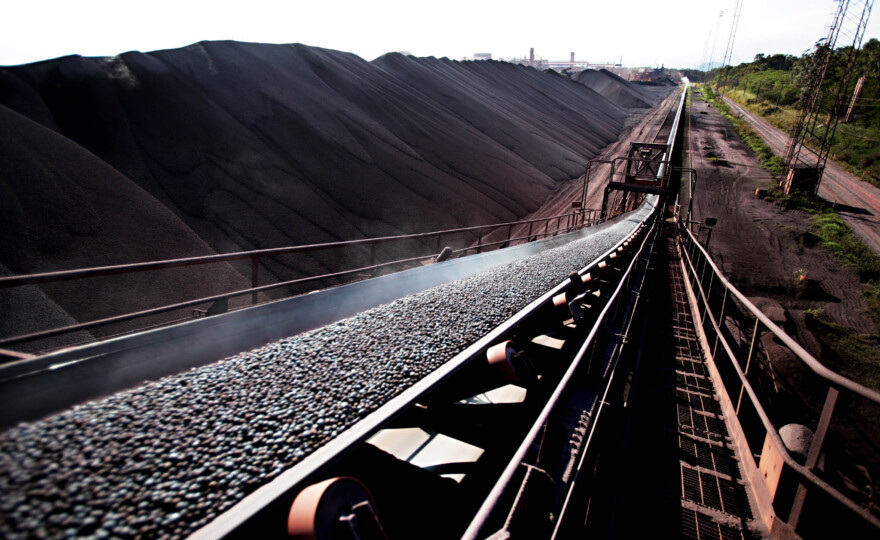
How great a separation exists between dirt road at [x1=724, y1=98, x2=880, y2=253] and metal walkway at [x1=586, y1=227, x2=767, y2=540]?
2505 cm

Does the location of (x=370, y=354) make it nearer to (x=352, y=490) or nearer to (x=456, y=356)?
(x=456, y=356)

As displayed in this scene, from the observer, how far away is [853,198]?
29.5 m

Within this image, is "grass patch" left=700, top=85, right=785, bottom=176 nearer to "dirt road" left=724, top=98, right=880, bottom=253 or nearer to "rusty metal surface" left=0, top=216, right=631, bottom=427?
"dirt road" left=724, top=98, right=880, bottom=253

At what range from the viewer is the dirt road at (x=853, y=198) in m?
24.4

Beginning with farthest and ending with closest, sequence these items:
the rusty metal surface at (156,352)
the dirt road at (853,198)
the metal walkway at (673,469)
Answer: the dirt road at (853,198) < the metal walkway at (673,469) < the rusty metal surface at (156,352)

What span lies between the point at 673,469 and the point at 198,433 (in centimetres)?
432

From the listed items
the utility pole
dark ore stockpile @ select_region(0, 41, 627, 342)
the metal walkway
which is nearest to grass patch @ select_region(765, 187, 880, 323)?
dark ore stockpile @ select_region(0, 41, 627, 342)

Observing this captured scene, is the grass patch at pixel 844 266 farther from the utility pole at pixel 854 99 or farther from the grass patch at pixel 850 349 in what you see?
the utility pole at pixel 854 99

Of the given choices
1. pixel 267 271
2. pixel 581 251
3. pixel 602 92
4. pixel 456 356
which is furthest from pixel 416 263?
pixel 602 92

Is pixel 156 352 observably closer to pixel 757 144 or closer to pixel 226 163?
pixel 226 163

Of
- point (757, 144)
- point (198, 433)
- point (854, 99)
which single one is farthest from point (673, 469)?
point (854, 99)

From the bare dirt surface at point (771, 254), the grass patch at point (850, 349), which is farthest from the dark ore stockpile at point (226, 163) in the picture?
the grass patch at point (850, 349)

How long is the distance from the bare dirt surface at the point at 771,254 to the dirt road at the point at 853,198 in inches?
103

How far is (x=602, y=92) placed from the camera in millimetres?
78062
